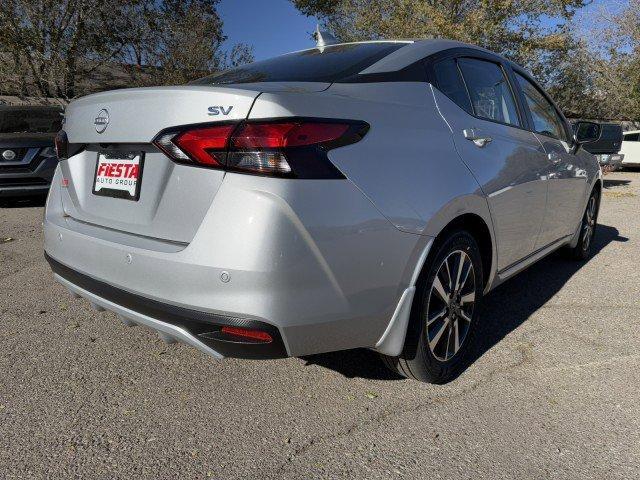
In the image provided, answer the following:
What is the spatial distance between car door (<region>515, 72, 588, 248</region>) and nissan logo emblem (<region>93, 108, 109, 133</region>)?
2.72 meters

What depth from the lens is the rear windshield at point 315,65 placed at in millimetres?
2359

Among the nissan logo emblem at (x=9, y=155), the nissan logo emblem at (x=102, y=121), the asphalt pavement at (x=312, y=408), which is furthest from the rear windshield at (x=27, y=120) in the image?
the nissan logo emblem at (x=102, y=121)

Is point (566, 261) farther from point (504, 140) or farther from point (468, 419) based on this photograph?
point (468, 419)

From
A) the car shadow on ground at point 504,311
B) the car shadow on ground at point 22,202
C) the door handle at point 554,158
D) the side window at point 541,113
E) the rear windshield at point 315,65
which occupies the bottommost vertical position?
the car shadow on ground at point 22,202

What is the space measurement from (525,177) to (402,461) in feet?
6.24

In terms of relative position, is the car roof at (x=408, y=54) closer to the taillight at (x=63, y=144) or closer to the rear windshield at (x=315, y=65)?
the rear windshield at (x=315, y=65)

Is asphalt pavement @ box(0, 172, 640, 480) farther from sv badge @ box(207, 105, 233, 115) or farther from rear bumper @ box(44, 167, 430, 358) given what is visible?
sv badge @ box(207, 105, 233, 115)

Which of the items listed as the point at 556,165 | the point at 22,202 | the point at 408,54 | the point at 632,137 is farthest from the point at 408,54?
the point at 632,137

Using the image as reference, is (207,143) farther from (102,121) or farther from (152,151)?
(102,121)

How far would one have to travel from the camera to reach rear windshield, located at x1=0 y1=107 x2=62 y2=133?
9.06 metres

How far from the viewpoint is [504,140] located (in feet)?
9.80

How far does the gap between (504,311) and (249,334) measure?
2393 mm

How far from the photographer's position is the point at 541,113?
3904 mm

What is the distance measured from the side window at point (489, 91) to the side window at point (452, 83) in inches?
3.1
